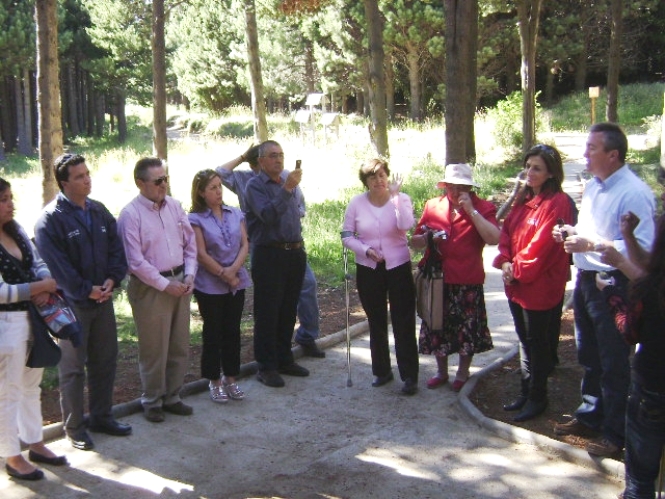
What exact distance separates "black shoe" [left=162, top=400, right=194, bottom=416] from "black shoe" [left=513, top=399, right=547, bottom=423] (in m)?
2.43

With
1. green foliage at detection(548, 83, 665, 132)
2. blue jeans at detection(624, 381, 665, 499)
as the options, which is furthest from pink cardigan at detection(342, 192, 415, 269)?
green foliage at detection(548, 83, 665, 132)

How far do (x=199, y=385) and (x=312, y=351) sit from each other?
132cm

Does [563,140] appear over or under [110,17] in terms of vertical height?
under

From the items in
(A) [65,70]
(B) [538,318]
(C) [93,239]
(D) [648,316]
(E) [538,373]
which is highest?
(A) [65,70]

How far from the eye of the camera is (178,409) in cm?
582

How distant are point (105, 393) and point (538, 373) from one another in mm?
3061

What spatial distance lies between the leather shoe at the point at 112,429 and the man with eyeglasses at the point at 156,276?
27 cm

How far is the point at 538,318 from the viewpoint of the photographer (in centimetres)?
536

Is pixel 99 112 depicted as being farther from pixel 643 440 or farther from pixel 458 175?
pixel 643 440

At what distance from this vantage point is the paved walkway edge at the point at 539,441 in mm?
4719

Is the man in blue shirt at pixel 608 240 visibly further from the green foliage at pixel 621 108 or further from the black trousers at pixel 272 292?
the green foliage at pixel 621 108

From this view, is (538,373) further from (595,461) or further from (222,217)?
(222,217)

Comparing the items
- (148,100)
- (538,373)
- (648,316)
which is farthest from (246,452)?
(148,100)

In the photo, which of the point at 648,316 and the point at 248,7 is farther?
the point at 248,7
